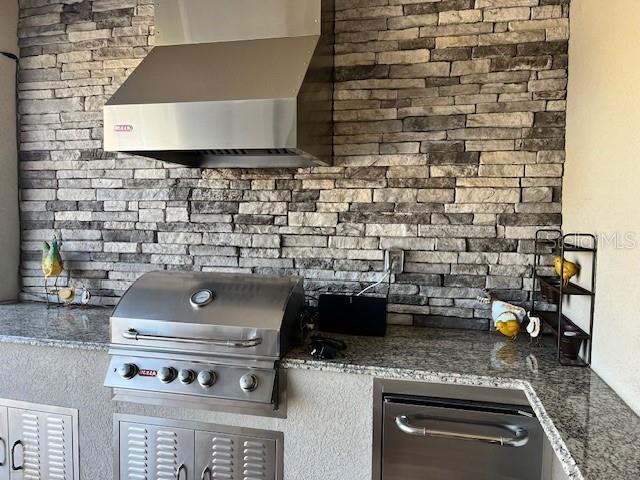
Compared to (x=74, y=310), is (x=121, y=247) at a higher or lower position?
higher

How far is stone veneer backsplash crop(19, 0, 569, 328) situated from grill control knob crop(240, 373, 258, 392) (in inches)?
24.2

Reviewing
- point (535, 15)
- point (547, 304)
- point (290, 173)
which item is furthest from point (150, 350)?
point (535, 15)

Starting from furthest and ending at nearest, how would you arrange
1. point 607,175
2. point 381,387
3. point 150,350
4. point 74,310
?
1. point 74,310
2. point 150,350
3. point 381,387
4. point 607,175

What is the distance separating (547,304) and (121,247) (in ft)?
6.42

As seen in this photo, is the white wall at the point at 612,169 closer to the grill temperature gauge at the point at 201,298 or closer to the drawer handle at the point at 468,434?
the drawer handle at the point at 468,434

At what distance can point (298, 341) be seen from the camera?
1.65 meters

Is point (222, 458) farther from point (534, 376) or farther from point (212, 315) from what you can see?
point (534, 376)

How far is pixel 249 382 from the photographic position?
4.72 ft

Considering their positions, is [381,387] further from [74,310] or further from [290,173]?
[74,310]

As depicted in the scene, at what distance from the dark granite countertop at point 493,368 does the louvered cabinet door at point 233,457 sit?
12.3 inches

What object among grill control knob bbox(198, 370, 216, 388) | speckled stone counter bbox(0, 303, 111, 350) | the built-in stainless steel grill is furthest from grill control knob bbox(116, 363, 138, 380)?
grill control knob bbox(198, 370, 216, 388)

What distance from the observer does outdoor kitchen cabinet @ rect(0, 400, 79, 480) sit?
169cm

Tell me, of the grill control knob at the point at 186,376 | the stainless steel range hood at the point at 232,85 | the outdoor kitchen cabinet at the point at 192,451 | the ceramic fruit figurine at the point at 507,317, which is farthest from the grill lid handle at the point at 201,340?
the ceramic fruit figurine at the point at 507,317

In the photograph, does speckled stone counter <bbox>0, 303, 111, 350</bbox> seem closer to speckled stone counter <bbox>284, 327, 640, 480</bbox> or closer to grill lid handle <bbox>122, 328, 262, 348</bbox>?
grill lid handle <bbox>122, 328, 262, 348</bbox>
